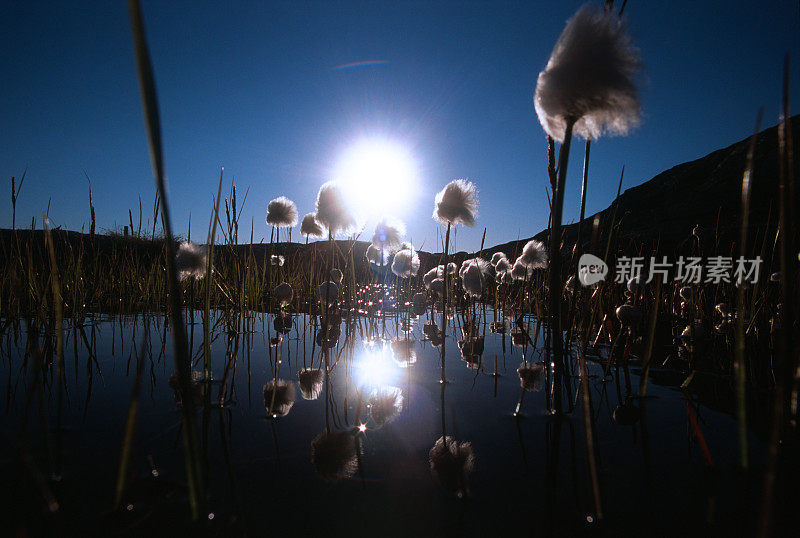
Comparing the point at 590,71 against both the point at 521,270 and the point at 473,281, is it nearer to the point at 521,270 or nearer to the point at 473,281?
the point at 473,281

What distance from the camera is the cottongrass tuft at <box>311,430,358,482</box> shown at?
1154 millimetres

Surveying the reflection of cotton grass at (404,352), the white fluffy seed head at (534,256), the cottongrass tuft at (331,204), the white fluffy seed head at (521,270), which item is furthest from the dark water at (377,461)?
the white fluffy seed head at (521,270)

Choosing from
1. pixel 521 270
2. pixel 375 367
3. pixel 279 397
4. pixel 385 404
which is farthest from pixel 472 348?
pixel 521 270

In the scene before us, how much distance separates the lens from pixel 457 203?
2.89m

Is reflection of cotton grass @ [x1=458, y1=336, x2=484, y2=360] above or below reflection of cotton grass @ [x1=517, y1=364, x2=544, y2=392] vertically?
above

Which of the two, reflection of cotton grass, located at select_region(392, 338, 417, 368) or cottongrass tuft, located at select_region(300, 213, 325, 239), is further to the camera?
cottongrass tuft, located at select_region(300, 213, 325, 239)

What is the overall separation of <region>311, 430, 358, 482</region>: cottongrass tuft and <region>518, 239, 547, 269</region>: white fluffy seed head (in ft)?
13.9

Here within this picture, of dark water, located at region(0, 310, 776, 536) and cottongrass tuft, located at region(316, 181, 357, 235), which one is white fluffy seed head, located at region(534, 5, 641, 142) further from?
cottongrass tuft, located at region(316, 181, 357, 235)

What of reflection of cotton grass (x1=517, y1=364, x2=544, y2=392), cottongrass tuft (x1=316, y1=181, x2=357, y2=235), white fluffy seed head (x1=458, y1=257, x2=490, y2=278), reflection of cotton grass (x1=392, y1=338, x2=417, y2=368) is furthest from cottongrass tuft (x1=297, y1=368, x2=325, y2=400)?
white fluffy seed head (x1=458, y1=257, x2=490, y2=278)

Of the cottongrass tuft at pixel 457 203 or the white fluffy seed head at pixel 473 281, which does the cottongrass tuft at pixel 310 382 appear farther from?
the white fluffy seed head at pixel 473 281

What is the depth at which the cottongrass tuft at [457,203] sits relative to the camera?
2.89m

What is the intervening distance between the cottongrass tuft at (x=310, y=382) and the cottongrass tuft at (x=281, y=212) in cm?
314

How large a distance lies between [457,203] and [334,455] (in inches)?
84.0

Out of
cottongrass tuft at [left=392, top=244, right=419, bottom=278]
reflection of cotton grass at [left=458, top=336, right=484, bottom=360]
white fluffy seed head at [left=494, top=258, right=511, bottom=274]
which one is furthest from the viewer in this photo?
white fluffy seed head at [left=494, top=258, right=511, bottom=274]
